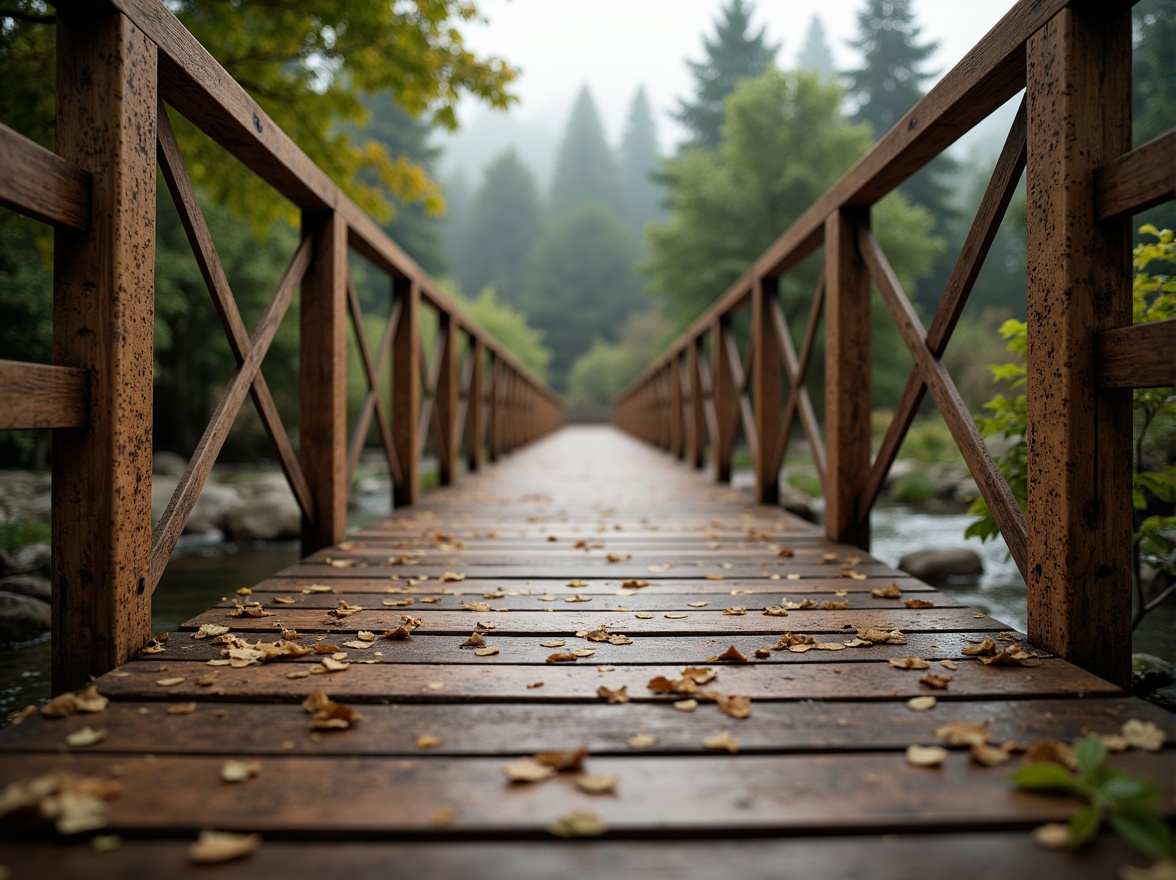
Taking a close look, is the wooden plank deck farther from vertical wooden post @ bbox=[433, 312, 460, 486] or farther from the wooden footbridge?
vertical wooden post @ bbox=[433, 312, 460, 486]

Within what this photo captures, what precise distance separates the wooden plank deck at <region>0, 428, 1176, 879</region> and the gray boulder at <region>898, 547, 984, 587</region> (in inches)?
99.5

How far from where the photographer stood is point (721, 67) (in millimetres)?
28406

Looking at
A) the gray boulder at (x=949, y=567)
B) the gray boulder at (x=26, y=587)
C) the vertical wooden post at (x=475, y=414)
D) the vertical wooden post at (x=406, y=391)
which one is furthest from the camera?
the vertical wooden post at (x=475, y=414)

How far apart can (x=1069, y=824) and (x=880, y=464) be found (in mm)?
1653

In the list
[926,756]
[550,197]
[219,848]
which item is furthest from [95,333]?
[550,197]

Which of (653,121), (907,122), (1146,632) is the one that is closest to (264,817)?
(907,122)

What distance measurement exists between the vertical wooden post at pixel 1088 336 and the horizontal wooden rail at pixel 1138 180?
0.03 meters

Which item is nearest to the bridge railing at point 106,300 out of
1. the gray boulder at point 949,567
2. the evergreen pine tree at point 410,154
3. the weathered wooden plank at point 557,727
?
the weathered wooden plank at point 557,727

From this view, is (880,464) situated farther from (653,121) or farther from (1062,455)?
(653,121)

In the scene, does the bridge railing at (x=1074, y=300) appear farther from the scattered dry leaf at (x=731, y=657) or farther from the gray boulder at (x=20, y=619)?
the gray boulder at (x=20, y=619)

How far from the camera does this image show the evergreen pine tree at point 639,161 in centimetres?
5006

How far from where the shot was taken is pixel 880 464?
2.41m

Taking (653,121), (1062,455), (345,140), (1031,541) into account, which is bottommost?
(1031,541)

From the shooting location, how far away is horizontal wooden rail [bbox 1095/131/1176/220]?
1180 millimetres
